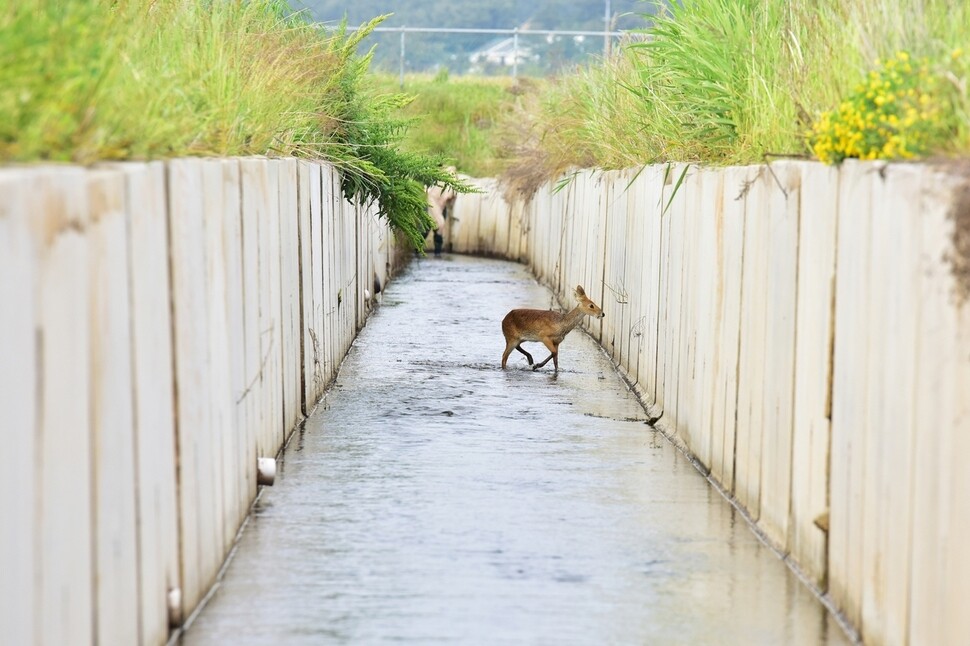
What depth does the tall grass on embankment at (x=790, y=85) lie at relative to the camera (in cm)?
581

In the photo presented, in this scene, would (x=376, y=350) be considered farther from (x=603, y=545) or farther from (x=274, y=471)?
(x=603, y=545)

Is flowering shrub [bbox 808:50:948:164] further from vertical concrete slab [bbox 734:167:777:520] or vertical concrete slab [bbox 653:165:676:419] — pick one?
vertical concrete slab [bbox 653:165:676:419]

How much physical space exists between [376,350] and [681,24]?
5.45 metres

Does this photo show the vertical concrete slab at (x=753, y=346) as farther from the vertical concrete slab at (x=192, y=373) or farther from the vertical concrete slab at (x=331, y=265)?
the vertical concrete slab at (x=331, y=265)

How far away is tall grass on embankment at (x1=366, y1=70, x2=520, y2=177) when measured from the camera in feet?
116

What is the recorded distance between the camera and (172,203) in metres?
5.79

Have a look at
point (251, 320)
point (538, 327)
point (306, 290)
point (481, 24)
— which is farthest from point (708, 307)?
point (481, 24)

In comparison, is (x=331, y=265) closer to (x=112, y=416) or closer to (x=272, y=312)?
(x=272, y=312)

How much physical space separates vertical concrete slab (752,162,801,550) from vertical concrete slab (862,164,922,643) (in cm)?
138

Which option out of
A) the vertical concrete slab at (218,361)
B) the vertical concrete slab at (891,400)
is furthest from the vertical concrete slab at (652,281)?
the vertical concrete slab at (891,400)

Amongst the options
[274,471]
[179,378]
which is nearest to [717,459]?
[274,471]

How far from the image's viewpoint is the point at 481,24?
78688mm

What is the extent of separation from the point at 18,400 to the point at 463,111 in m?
37.0

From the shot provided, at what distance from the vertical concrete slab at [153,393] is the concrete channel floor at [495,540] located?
1.49 ft
